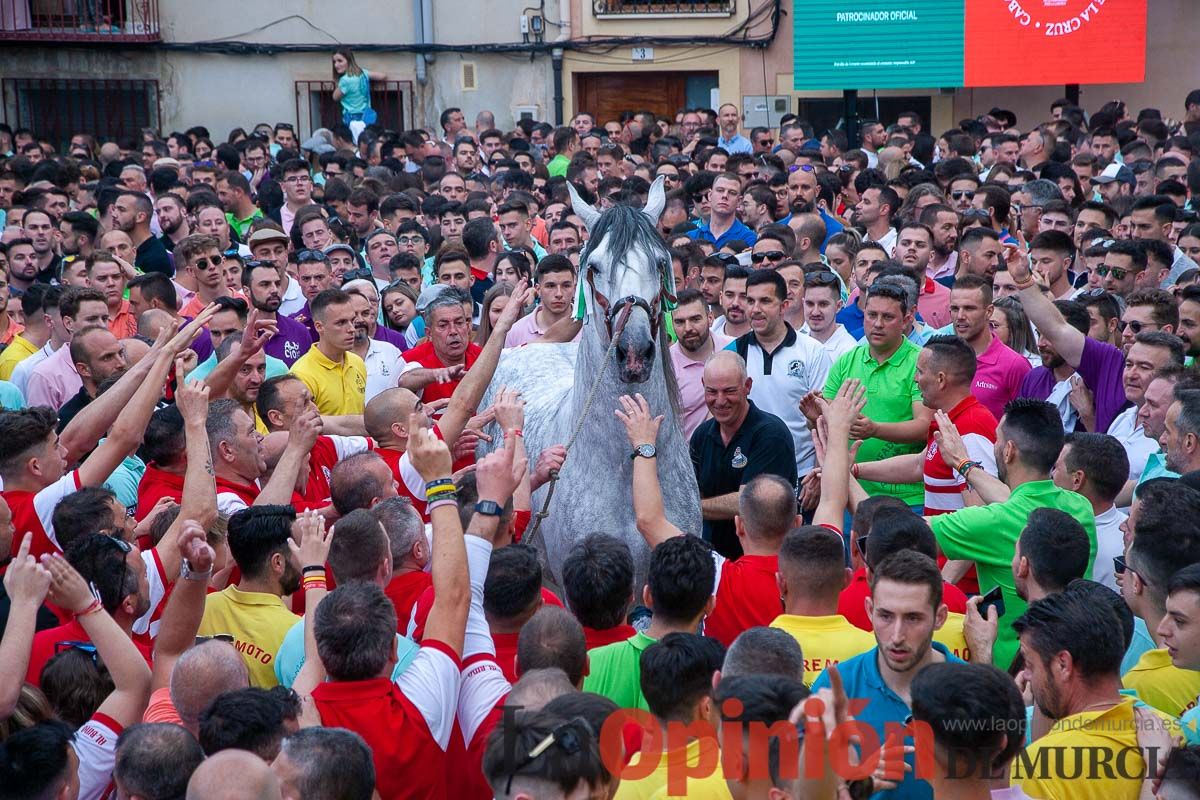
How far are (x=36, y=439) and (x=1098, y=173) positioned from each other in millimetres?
12728

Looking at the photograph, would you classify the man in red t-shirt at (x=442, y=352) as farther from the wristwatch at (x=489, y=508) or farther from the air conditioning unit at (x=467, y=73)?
the air conditioning unit at (x=467, y=73)

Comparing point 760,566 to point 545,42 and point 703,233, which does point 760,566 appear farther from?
point 545,42

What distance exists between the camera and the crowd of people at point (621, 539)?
3.47m

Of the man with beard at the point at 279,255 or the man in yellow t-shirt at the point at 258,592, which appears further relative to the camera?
the man with beard at the point at 279,255

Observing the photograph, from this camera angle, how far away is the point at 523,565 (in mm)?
4457

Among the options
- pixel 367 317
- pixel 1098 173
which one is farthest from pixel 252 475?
pixel 1098 173

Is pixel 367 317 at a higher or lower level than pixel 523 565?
higher

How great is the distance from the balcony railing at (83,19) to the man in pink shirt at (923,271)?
17.9 meters

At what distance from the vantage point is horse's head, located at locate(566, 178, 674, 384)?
588 cm

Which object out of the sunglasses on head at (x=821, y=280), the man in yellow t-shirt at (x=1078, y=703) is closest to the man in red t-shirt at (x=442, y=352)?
the sunglasses on head at (x=821, y=280)

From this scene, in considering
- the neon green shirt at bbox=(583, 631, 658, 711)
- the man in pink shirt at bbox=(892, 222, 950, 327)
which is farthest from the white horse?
the man in pink shirt at bbox=(892, 222, 950, 327)

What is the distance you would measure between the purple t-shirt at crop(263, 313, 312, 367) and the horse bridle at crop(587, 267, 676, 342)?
10.8 feet

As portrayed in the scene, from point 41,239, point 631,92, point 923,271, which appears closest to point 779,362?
point 923,271

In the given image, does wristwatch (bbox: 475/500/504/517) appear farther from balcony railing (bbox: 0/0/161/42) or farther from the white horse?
balcony railing (bbox: 0/0/161/42)
